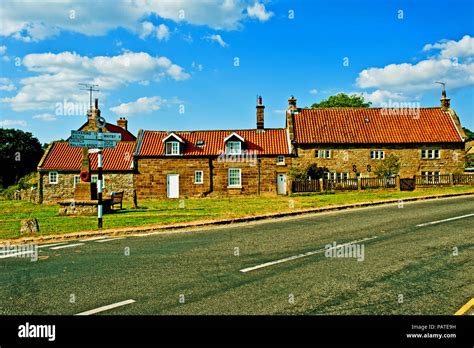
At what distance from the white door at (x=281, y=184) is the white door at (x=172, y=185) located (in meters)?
10.4

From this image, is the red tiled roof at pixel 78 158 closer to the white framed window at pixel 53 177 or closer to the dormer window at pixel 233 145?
the white framed window at pixel 53 177

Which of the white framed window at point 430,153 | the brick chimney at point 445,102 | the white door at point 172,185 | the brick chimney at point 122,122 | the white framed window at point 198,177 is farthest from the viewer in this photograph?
the brick chimney at point 122,122

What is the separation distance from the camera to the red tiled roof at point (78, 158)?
37750 mm

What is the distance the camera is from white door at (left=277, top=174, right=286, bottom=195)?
121 ft

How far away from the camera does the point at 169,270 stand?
757 cm

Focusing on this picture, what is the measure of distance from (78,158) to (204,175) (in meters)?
14.2

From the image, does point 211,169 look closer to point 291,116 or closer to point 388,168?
point 291,116

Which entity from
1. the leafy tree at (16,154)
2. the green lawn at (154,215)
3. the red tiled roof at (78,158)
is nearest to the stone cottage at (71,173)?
the red tiled roof at (78,158)

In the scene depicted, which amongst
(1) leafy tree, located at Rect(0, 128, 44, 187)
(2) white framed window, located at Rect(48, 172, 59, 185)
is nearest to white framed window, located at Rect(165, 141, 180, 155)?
(2) white framed window, located at Rect(48, 172, 59, 185)

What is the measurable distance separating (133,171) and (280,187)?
15.3m

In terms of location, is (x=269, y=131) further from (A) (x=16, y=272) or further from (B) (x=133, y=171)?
(A) (x=16, y=272)

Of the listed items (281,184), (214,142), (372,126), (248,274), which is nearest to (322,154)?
(281,184)

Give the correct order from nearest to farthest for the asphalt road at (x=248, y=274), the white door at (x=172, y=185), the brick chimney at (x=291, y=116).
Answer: the asphalt road at (x=248, y=274)
the white door at (x=172, y=185)
the brick chimney at (x=291, y=116)
